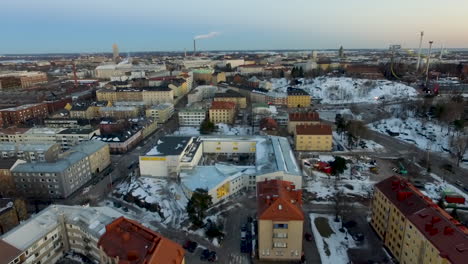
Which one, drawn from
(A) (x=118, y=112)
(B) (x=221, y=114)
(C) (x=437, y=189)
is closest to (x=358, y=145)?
(C) (x=437, y=189)

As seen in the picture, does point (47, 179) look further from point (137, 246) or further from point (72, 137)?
point (137, 246)

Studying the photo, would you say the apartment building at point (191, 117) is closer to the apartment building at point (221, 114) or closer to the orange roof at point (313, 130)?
the apartment building at point (221, 114)

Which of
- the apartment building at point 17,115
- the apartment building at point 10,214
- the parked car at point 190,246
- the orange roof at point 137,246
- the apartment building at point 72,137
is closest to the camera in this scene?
the orange roof at point 137,246

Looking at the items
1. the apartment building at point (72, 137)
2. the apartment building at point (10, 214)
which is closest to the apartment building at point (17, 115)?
the apartment building at point (72, 137)

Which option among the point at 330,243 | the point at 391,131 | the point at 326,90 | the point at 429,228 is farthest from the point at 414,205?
the point at 326,90

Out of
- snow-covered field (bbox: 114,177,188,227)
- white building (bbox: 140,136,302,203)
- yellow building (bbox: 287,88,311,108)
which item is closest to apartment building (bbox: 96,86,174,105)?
yellow building (bbox: 287,88,311,108)

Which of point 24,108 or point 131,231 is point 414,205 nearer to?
point 131,231

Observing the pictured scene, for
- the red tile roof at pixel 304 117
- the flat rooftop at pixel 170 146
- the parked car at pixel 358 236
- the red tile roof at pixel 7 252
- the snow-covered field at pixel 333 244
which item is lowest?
the snow-covered field at pixel 333 244

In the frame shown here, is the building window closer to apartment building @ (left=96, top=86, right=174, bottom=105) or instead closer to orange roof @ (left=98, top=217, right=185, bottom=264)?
orange roof @ (left=98, top=217, right=185, bottom=264)
